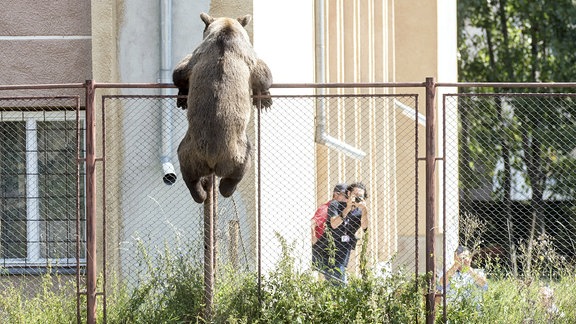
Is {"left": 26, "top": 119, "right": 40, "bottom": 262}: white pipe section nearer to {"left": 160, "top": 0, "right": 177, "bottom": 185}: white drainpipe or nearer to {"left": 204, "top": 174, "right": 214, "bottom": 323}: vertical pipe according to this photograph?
{"left": 160, "top": 0, "right": 177, "bottom": 185}: white drainpipe

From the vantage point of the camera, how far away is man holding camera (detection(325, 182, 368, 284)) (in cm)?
1131

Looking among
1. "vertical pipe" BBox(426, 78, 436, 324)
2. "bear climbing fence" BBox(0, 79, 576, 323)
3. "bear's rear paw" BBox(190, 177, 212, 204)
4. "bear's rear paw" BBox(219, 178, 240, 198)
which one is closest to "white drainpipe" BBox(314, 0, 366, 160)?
"bear climbing fence" BBox(0, 79, 576, 323)

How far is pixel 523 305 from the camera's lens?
1007 centimetres

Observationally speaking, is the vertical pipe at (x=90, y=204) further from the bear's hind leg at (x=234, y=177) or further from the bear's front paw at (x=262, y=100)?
the bear's front paw at (x=262, y=100)

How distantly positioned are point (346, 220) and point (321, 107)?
8.77ft

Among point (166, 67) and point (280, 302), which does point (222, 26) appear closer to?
point (166, 67)

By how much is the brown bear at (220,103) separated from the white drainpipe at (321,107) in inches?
149

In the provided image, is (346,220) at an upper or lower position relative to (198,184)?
lower

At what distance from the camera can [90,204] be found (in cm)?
1019

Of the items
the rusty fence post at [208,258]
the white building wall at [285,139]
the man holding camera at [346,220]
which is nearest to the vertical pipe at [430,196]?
the man holding camera at [346,220]

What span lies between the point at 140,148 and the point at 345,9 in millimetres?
6047

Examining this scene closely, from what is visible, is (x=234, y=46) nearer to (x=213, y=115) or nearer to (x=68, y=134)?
(x=213, y=115)

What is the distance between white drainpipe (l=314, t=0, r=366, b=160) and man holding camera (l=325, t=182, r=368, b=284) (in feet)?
6.00

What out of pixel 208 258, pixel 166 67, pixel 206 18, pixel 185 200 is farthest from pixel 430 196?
pixel 166 67
